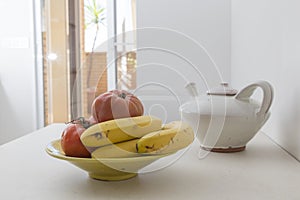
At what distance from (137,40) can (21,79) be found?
1379 mm

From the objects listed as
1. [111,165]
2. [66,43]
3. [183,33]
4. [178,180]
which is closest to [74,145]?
[111,165]

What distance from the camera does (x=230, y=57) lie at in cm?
248

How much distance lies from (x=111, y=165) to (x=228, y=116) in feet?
1.28

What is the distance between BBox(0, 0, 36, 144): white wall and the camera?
3.29 metres

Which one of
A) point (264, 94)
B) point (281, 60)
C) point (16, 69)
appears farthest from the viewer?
point (16, 69)

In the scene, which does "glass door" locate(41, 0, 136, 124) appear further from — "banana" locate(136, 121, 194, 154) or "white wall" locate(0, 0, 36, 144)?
"banana" locate(136, 121, 194, 154)

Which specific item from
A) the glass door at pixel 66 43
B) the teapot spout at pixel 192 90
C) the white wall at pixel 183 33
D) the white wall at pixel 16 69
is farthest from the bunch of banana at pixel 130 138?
the white wall at pixel 16 69

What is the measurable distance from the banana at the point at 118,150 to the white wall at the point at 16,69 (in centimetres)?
285

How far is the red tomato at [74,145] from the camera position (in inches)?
25.9

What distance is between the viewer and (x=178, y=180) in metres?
0.70

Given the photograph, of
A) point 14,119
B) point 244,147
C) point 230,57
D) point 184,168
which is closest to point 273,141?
point 244,147

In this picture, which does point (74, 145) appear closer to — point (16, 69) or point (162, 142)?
point (162, 142)

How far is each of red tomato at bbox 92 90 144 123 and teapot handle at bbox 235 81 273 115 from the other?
0.35 metres

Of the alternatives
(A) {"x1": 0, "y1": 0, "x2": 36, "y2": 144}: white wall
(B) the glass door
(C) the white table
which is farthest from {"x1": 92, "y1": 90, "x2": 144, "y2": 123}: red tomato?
(A) {"x1": 0, "y1": 0, "x2": 36, "y2": 144}: white wall
